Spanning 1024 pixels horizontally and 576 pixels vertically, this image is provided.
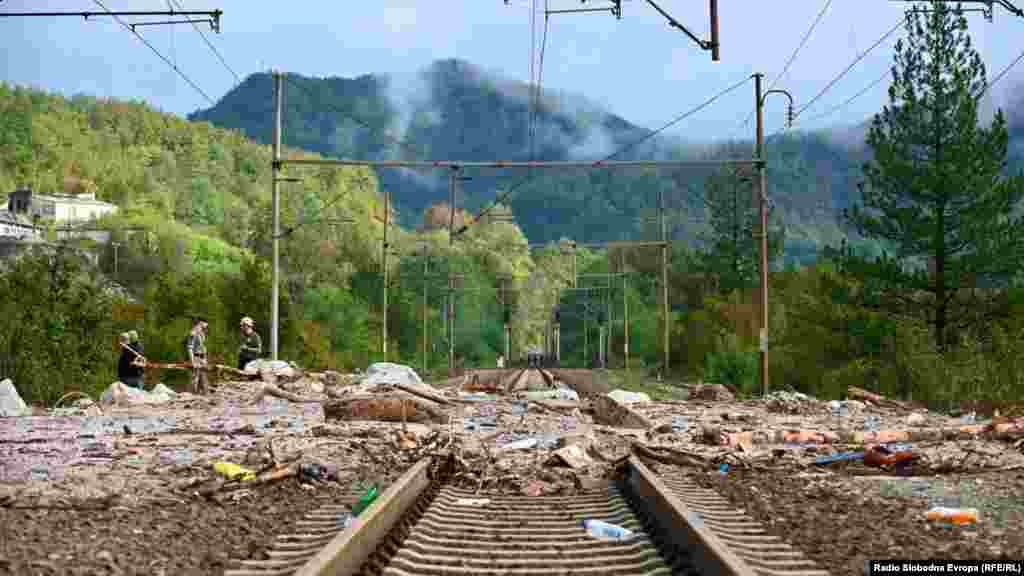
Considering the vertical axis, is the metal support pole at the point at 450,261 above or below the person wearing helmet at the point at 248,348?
above

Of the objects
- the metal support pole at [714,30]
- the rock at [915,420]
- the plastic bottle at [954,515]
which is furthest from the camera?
the rock at [915,420]

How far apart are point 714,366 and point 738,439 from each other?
98.3 ft

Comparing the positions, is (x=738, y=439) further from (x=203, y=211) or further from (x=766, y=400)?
(x=203, y=211)

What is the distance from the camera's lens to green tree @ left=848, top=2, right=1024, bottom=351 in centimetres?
4603

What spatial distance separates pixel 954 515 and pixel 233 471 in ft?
19.3

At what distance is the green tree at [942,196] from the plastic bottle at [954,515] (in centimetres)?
4008

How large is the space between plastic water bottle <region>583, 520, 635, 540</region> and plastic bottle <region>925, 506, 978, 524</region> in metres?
2.09

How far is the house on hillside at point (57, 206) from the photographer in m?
133

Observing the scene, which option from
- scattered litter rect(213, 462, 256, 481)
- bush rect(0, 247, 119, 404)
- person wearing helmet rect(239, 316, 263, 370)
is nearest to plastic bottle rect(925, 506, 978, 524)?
scattered litter rect(213, 462, 256, 481)

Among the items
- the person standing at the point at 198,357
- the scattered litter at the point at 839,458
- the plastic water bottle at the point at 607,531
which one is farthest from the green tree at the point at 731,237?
the plastic water bottle at the point at 607,531

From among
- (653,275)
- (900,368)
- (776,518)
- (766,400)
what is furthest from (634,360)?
(776,518)

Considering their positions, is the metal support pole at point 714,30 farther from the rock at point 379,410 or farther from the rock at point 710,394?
the rock at point 710,394

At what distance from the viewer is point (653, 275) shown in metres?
134

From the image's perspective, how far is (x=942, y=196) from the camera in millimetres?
47062
